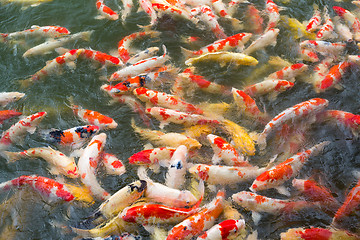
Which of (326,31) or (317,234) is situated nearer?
(317,234)

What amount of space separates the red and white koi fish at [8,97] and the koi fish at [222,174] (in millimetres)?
3075

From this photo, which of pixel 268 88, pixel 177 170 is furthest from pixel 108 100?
pixel 268 88

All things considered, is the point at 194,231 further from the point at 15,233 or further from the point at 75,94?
the point at 75,94

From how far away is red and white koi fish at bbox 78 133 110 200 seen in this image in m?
3.87

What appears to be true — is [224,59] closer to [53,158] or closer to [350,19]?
[350,19]

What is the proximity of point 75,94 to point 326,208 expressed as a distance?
3.92 m

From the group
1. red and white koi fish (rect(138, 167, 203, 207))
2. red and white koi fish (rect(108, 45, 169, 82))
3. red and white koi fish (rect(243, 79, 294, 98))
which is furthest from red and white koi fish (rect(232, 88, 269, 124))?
red and white koi fish (rect(138, 167, 203, 207))

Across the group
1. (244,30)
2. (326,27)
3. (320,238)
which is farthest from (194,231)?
(326,27)

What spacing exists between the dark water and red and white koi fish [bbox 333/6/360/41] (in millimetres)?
364

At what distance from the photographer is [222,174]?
12.9 feet

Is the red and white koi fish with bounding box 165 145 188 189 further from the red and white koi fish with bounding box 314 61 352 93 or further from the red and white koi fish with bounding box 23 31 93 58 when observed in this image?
the red and white koi fish with bounding box 23 31 93 58

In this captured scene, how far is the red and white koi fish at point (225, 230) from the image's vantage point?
3.32m

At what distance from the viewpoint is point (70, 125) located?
4.77 m

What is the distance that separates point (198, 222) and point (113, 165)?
1332 millimetres
